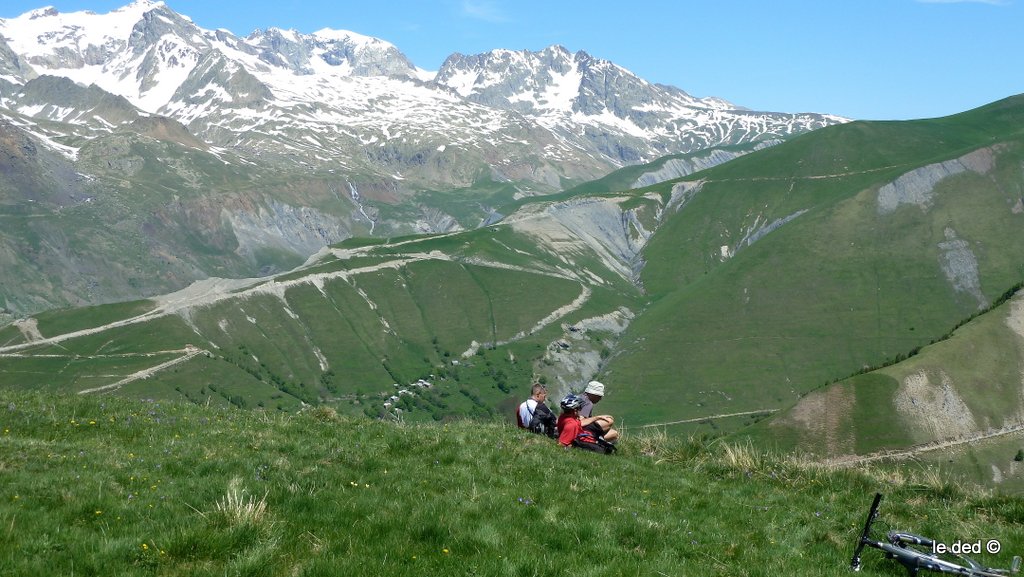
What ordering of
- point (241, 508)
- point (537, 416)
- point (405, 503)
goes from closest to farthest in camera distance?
point (241, 508)
point (405, 503)
point (537, 416)

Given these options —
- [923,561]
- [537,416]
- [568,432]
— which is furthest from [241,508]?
[537,416]

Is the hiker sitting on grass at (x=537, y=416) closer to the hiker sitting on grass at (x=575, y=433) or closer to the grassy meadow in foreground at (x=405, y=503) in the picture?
the hiker sitting on grass at (x=575, y=433)

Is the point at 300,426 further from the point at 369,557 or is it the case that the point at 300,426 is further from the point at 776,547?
the point at 776,547

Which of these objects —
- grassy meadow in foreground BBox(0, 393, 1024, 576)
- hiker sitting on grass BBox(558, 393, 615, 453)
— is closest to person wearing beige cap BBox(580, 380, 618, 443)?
hiker sitting on grass BBox(558, 393, 615, 453)

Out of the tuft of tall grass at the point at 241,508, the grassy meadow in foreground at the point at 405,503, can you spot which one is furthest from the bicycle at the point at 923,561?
the tuft of tall grass at the point at 241,508

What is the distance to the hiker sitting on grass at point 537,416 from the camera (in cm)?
Answer: 2439

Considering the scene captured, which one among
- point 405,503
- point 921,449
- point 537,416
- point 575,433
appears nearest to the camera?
point 405,503

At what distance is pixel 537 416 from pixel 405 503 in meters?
11.1

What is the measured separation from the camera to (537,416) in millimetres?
24594

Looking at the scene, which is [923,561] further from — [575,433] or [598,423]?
[598,423]

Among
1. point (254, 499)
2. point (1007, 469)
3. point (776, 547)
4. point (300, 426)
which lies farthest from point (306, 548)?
point (1007, 469)

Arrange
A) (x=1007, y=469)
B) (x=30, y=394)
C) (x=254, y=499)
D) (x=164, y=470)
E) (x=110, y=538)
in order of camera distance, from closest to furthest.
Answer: (x=110, y=538) → (x=254, y=499) → (x=164, y=470) → (x=30, y=394) → (x=1007, y=469)

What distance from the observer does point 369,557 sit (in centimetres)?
1084

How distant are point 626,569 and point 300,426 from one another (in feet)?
41.4
